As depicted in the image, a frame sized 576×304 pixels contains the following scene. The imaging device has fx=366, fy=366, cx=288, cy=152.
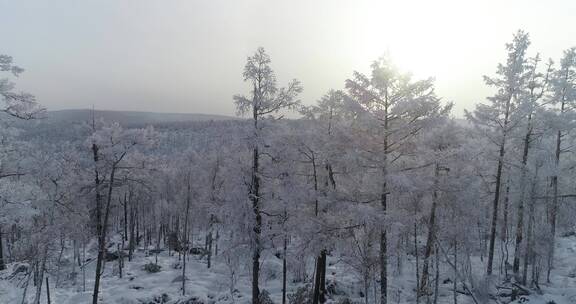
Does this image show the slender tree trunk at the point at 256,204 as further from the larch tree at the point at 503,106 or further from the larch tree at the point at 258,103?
the larch tree at the point at 503,106

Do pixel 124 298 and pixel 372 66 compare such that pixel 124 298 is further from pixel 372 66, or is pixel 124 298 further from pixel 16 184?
pixel 372 66

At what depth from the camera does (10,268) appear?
1341 inches

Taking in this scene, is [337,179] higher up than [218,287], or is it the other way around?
[337,179]

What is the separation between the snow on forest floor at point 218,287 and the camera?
22031mm

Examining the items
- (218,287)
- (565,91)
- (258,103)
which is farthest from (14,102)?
(565,91)

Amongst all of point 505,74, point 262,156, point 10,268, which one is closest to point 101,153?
point 262,156

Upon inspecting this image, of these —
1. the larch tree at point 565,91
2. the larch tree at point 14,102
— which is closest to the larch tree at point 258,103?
the larch tree at point 14,102

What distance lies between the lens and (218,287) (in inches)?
1121

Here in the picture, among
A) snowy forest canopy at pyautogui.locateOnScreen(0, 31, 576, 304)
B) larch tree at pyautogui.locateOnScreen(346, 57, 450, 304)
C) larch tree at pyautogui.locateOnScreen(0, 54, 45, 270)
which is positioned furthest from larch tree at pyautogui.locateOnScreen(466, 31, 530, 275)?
larch tree at pyautogui.locateOnScreen(0, 54, 45, 270)

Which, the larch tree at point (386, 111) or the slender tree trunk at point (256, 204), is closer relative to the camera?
the larch tree at point (386, 111)

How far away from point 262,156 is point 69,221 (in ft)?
45.1

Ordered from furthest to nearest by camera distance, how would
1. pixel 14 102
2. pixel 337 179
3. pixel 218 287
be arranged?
pixel 218 287, pixel 337 179, pixel 14 102

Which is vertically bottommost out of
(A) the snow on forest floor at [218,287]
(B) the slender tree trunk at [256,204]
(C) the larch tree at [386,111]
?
(A) the snow on forest floor at [218,287]

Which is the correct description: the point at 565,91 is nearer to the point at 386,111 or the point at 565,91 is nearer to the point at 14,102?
the point at 386,111
